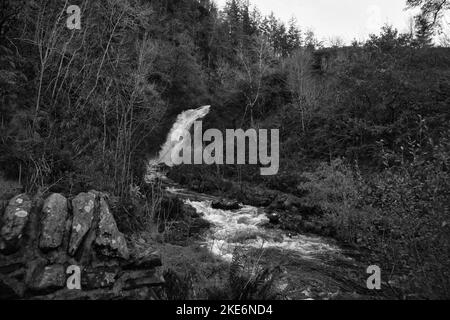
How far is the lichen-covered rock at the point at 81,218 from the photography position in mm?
4543

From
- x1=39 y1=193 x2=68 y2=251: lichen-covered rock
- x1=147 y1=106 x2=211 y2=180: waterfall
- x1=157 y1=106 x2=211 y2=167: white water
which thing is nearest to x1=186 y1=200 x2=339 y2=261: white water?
x1=39 y1=193 x2=68 y2=251: lichen-covered rock

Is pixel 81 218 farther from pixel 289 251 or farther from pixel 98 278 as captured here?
pixel 289 251

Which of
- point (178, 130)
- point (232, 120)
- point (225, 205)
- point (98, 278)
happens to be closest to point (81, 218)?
point (98, 278)

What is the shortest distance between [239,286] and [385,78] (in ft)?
57.7

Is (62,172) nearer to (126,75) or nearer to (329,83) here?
(126,75)

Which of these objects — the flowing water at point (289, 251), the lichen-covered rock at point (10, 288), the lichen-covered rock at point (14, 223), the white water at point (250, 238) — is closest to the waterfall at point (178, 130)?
the flowing water at point (289, 251)

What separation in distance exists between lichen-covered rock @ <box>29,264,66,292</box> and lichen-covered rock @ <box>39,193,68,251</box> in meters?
0.30

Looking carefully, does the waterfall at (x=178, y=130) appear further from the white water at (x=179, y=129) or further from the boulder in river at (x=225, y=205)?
the boulder in river at (x=225, y=205)

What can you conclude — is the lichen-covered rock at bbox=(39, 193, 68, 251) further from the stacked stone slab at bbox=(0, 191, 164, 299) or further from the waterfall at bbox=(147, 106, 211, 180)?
the waterfall at bbox=(147, 106, 211, 180)

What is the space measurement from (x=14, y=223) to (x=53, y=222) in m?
0.47

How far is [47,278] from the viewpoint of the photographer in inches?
160

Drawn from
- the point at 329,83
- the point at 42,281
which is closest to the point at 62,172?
the point at 42,281

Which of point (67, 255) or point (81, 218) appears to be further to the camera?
point (81, 218)

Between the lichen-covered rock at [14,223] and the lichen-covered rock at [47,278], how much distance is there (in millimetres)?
454
